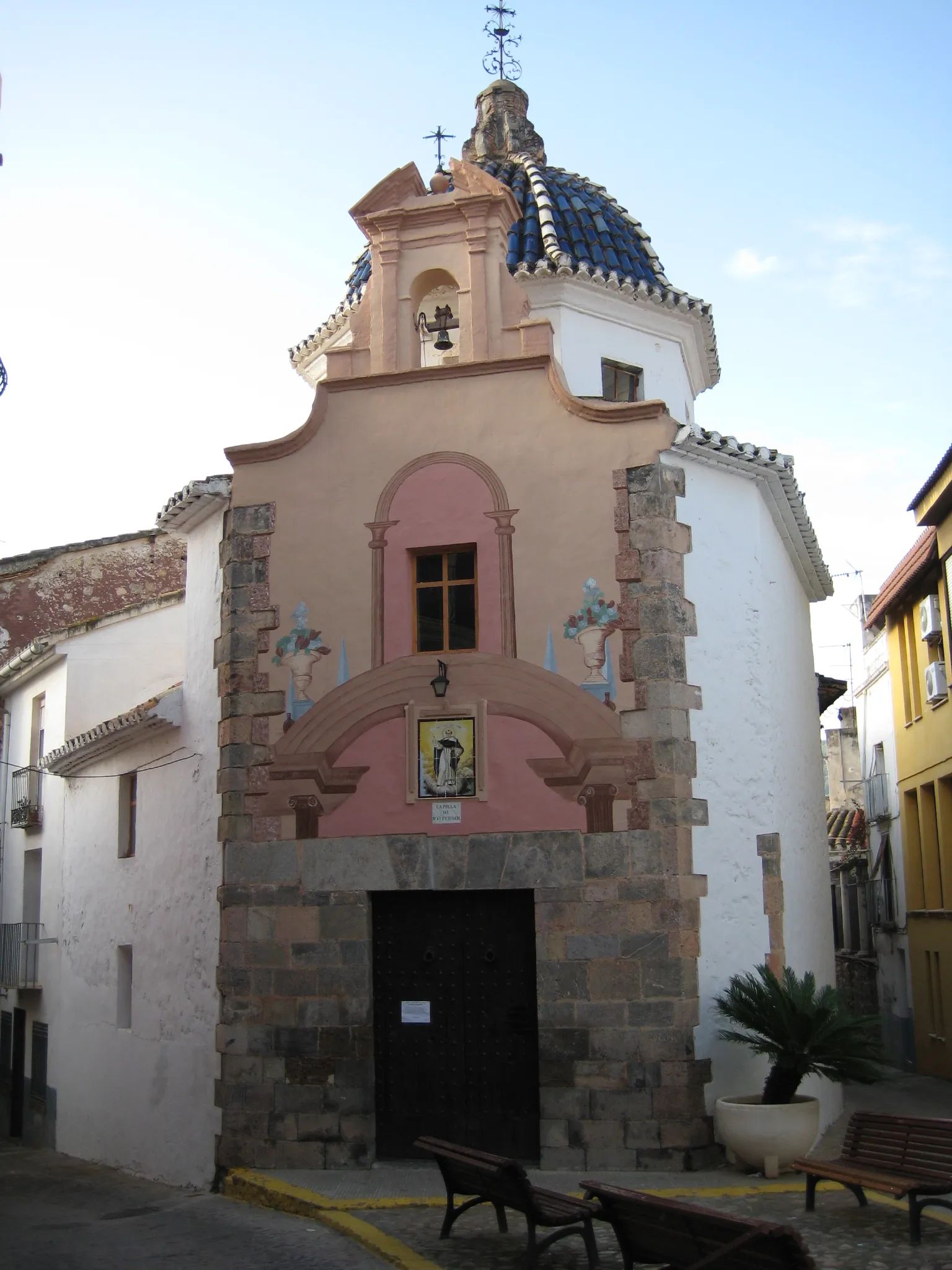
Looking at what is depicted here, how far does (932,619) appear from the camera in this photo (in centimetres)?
1834

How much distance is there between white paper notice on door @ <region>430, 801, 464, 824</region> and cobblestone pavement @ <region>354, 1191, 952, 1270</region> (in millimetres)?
3017

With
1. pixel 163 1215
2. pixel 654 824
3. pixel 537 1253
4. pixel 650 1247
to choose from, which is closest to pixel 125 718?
pixel 163 1215

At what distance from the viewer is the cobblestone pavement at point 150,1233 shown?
28.7 ft

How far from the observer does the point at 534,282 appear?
1427cm

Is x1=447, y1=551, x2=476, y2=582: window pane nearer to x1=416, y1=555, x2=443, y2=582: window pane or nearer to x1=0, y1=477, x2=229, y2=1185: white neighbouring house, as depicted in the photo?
x1=416, y1=555, x2=443, y2=582: window pane

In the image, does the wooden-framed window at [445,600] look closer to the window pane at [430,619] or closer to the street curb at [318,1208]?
the window pane at [430,619]

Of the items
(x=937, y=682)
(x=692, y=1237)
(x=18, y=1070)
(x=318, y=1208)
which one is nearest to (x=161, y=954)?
(x=318, y=1208)

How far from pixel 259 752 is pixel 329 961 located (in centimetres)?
191

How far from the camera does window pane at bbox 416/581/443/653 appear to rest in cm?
1173

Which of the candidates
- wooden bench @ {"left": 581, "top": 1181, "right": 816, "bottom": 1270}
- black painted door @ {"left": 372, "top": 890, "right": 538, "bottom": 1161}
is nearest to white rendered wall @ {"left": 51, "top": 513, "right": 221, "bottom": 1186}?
black painted door @ {"left": 372, "top": 890, "right": 538, "bottom": 1161}

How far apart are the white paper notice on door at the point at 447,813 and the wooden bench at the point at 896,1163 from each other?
12.5 ft

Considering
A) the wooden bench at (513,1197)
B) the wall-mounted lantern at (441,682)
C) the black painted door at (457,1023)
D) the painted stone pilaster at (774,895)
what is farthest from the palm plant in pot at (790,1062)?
the wall-mounted lantern at (441,682)

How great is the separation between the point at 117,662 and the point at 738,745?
9.43 meters

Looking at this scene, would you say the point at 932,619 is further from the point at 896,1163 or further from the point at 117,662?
the point at 896,1163
